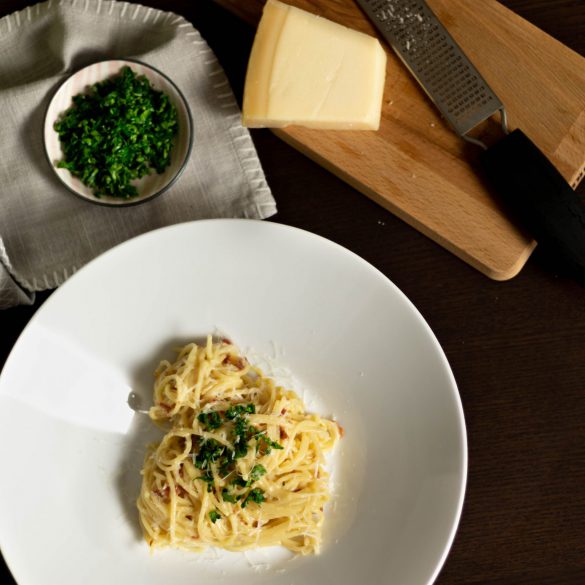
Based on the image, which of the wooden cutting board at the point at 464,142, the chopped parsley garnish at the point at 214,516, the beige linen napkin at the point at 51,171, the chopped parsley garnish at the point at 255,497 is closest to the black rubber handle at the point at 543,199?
the wooden cutting board at the point at 464,142

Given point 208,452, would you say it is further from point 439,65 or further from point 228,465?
point 439,65

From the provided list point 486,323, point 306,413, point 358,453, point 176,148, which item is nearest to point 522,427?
point 486,323

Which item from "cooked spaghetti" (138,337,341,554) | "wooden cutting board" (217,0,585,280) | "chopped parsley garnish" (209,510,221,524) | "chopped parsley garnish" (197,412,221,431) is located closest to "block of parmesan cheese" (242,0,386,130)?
"wooden cutting board" (217,0,585,280)

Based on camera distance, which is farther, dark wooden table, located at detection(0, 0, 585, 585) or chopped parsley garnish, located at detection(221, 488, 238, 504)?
dark wooden table, located at detection(0, 0, 585, 585)

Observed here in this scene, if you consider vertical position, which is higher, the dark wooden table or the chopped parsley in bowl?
the chopped parsley in bowl

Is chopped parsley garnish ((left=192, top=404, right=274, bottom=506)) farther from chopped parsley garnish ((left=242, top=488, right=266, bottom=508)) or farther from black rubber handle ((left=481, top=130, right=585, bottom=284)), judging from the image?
black rubber handle ((left=481, top=130, right=585, bottom=284))

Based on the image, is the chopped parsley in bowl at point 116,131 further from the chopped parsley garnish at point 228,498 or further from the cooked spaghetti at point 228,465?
the chopped parsley garnish at point 228,498
